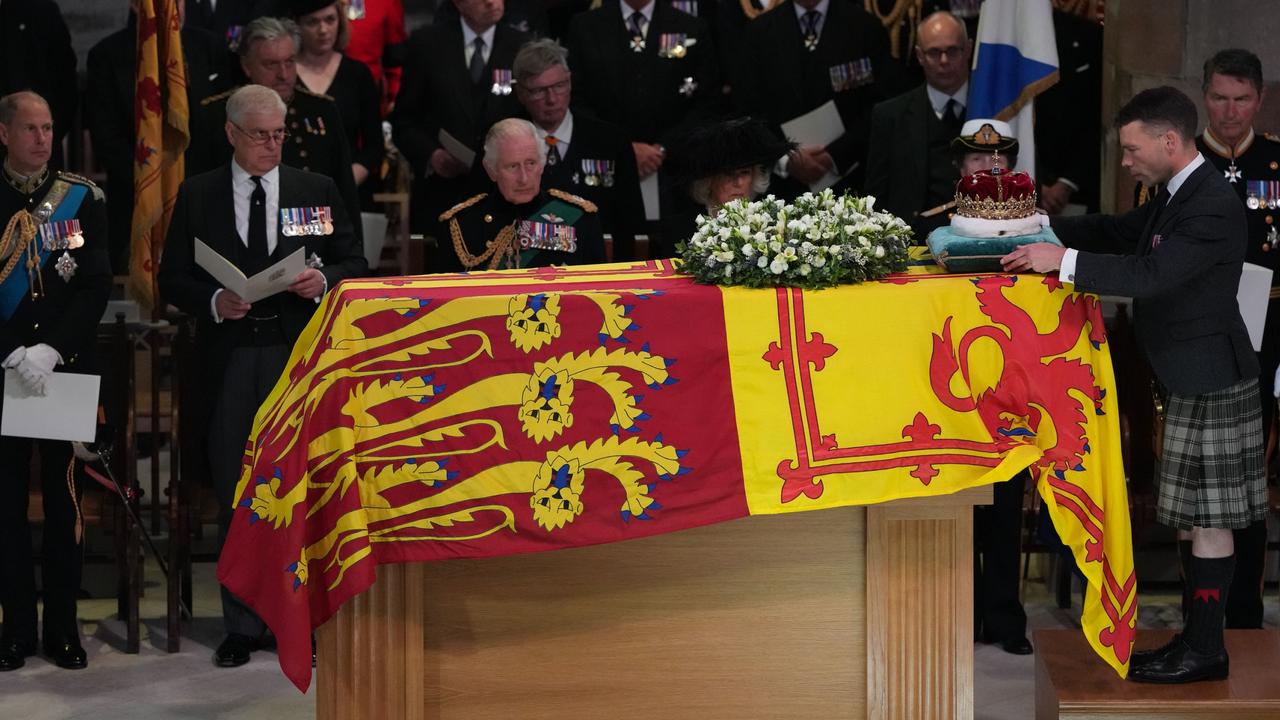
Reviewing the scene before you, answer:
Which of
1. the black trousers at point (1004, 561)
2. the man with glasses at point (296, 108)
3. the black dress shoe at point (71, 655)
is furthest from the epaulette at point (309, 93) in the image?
the black trousers at point (1004, 561)

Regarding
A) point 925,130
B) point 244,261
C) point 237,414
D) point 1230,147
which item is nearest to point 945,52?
point 925,130

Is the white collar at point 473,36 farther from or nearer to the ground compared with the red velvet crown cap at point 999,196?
farther from the ground

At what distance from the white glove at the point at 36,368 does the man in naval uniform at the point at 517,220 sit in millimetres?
1331

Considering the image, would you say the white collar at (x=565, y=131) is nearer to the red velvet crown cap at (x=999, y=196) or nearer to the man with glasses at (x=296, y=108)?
the man with glasses at (x=296, y=108)

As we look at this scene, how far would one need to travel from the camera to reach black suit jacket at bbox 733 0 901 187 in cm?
736

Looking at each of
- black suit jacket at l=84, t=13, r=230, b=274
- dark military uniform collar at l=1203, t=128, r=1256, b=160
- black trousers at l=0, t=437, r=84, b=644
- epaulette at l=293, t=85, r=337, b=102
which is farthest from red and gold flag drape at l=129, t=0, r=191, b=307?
dark military uniform collar at l=1203, t=128, r=1256, b=160

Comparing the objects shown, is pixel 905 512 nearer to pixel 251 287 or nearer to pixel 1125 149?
pixel 1125 149

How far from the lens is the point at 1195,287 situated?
4.77 m

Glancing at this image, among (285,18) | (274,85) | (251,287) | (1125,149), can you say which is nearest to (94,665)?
(251,287)

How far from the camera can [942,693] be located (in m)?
4.64

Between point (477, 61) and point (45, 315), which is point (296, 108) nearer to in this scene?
point (477, 61)

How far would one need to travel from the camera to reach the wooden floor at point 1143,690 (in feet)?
15.5

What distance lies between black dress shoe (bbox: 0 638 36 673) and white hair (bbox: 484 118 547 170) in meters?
2.25

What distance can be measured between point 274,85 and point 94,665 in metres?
2.26
